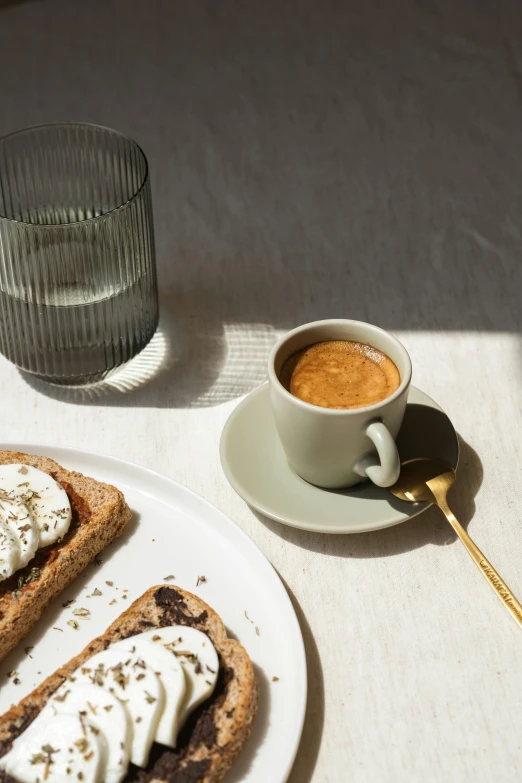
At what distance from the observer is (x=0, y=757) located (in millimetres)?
1261

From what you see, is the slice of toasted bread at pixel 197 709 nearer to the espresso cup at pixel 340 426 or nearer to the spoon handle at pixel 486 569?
the espresso cup at pixel 340 426

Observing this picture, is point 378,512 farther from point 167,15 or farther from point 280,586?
point 167,15

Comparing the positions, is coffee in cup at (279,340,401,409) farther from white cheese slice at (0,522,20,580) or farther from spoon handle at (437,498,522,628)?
white cheese slice at (0,522,20,580)

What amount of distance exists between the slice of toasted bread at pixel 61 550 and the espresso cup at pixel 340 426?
1.14ft

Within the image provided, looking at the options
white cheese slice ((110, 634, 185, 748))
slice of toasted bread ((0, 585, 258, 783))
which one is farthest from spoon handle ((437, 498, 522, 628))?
white cheese slice ((110, 634, 185, 748))

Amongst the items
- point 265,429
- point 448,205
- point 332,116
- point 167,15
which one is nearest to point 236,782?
point 265,429

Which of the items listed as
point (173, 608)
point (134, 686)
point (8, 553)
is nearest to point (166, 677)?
point (134, 686)

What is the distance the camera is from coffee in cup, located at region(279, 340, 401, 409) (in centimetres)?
162

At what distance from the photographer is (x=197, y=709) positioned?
1.32m

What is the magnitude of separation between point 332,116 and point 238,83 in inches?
14.8

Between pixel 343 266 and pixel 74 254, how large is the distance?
862 mm

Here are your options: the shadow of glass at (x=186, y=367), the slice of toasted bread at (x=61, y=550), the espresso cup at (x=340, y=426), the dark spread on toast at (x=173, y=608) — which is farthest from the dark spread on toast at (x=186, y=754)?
the shadow of glass at (x=186, y=367)

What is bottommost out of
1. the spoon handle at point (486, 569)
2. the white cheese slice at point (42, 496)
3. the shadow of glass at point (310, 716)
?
the shadow of glass at point (310, 716)

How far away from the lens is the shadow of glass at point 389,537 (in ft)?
5.44
